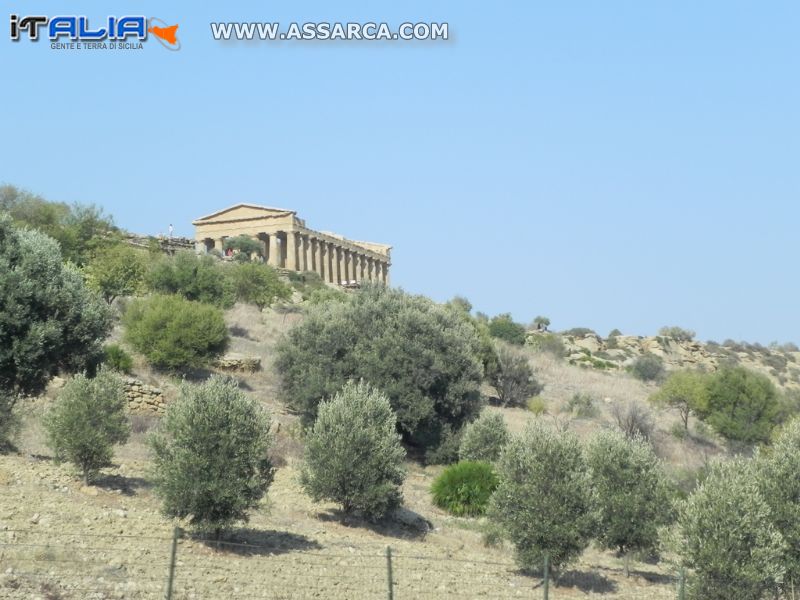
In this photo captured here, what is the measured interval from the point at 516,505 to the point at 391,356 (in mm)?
12838

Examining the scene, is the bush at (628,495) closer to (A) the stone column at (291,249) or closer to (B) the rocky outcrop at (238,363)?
(B) the rocky outcrop at (238,363)

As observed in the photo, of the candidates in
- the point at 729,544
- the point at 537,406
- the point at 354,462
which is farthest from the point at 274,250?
the point at 729,544

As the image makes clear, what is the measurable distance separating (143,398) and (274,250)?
64.4 m

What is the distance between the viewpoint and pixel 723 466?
57.5 ft

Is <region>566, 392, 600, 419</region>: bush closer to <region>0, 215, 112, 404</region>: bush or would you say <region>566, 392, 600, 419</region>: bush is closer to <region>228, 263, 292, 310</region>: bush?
<region>228, 263, 292, 310</region>: bush

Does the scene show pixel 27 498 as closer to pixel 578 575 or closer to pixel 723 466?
pixel 578 575

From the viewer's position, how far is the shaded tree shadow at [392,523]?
63.7 feet

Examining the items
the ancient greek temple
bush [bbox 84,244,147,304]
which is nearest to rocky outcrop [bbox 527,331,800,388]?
the ancient greek temple

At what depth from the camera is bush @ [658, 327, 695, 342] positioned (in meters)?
97.1

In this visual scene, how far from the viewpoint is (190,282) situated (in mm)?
47469

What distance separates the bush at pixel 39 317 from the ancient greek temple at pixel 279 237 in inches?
2646

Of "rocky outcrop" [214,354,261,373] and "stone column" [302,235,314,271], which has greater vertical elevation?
"stone column" [302,235,314,271]

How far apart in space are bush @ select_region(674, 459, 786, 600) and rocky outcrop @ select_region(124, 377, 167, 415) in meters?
16.6

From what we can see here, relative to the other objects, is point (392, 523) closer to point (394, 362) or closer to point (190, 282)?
point (394, 362)
